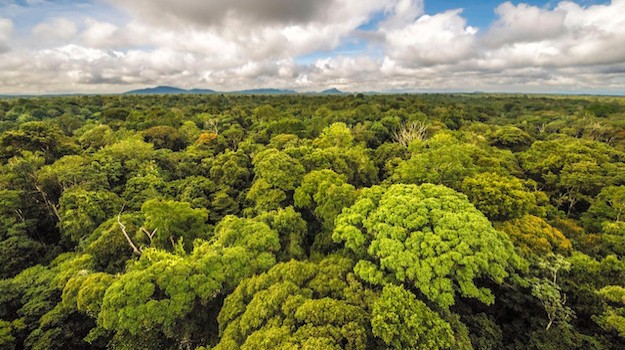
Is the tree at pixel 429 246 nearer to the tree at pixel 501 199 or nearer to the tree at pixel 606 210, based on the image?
the tree at pixel 501 199

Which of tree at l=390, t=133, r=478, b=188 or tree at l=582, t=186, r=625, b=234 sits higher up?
tree at l=390, t=133, r=478, b=188

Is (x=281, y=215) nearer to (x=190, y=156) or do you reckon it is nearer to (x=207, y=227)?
(x=207, y=227)

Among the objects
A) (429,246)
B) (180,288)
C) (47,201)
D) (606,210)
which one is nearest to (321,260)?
(429,246)

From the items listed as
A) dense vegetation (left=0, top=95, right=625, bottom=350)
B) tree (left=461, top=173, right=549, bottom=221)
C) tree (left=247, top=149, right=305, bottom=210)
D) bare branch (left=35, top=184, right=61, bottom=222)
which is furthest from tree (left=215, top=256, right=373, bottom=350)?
bare branch (left=35, top=184, right=61, bottom=222)

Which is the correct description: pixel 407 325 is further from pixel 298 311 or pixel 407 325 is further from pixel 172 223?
pixel 172 223

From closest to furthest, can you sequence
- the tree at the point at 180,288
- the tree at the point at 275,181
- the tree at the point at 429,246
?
1. the tree at the point at 180,288
2. the tree at the point at 429,246
3. the tree at the point at 275,181

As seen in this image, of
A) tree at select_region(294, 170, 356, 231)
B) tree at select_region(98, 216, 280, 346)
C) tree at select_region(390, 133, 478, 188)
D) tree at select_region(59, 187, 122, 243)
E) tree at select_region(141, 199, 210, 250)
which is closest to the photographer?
tree at select_region(98, 216, 280, 346)

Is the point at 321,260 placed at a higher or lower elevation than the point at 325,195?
lower

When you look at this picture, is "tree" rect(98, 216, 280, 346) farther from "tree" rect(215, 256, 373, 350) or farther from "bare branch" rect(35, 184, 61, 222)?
"bare branch" rect(35, 184, 61, 222)

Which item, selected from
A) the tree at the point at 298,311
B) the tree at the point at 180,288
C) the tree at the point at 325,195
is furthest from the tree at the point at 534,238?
the tree at the point at 180,288
